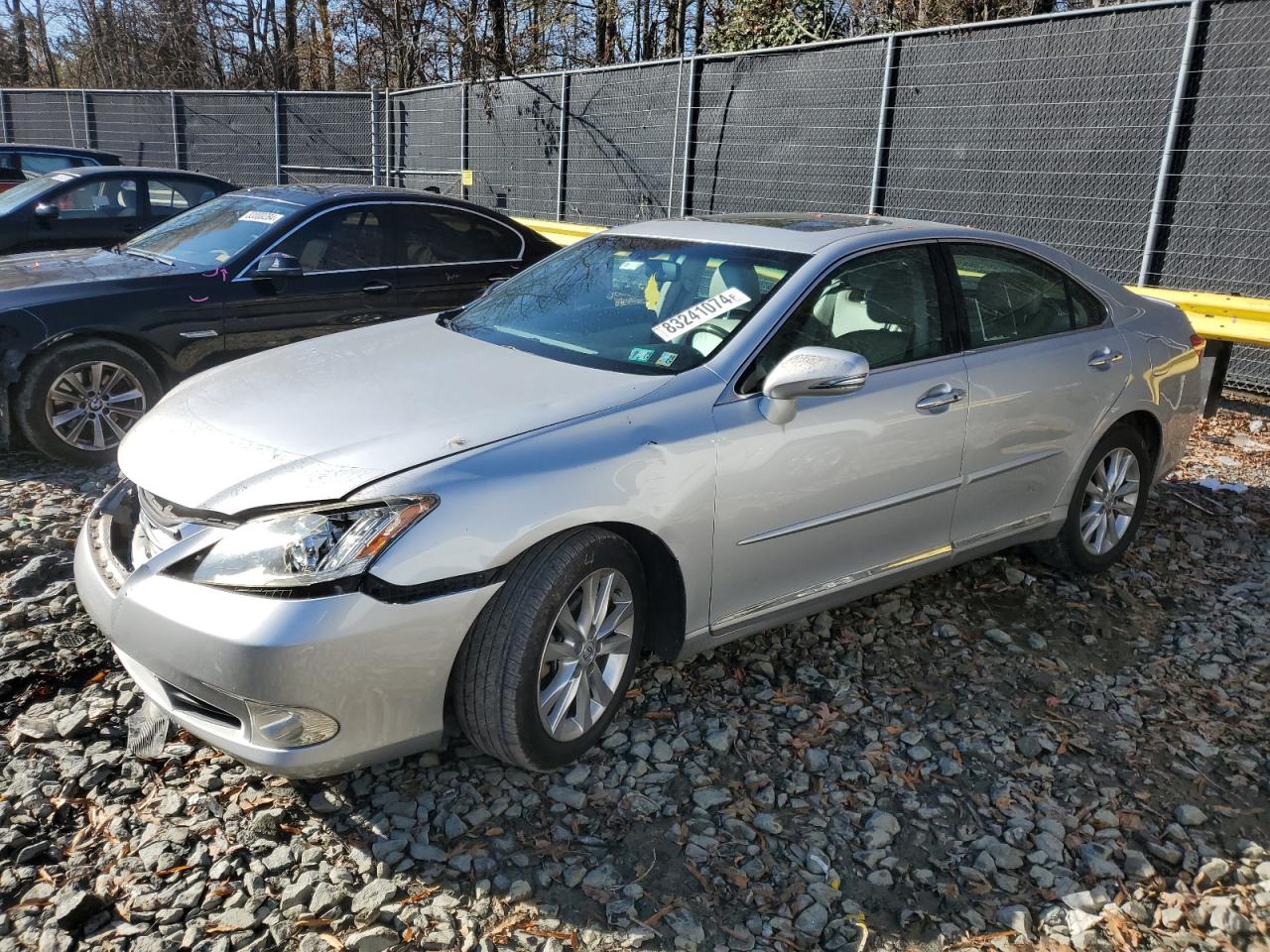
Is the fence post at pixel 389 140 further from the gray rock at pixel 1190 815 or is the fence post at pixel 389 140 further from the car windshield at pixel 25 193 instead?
the gray rock at pixel 1190 815

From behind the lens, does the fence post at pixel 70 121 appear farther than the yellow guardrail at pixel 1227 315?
Yes

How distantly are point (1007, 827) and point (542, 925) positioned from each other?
143 cm

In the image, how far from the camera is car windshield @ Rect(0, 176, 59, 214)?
8992 mm

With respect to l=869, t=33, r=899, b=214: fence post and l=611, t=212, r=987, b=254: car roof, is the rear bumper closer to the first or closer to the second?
l=611, t=212, r=987, b=254: car roof

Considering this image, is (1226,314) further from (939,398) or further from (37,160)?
(37,160)

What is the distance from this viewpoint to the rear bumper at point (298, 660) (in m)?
Answer: 2.60

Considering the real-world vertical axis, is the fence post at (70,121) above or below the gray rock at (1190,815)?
above

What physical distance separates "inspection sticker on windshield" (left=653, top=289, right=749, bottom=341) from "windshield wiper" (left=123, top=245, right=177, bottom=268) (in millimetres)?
3980

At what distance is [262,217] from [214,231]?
332mm

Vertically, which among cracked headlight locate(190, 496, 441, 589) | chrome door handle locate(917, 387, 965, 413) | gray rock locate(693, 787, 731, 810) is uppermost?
chrome door handle locate(917, 387, 965, 413)

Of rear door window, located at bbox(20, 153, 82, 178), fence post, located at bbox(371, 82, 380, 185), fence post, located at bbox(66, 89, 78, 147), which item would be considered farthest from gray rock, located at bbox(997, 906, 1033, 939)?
fence post, located at bbox(66, 89, 78, 147)

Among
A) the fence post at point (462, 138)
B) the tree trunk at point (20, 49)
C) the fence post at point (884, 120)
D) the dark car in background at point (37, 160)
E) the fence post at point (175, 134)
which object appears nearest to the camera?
the fence post at point (884, 120)

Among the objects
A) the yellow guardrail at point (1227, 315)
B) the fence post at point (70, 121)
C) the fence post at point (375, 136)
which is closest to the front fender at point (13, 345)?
the yellow guardrail at point (1227, 315)

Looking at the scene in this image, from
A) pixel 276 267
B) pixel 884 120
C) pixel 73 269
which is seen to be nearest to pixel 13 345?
pixel 73 269
